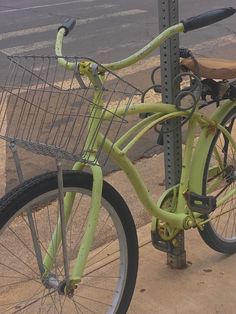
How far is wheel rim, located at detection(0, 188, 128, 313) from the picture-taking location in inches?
100

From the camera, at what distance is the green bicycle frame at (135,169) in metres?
2.24

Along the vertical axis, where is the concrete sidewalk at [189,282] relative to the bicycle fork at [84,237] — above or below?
below

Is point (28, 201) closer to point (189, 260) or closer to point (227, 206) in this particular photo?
point (189, 260)

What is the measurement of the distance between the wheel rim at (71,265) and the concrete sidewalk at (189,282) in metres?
0.16

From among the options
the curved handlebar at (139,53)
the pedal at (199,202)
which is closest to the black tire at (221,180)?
the pedal at (199,202)

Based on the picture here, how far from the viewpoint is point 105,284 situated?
2.96 m

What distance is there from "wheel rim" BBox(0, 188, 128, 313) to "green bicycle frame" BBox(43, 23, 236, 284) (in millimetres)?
→ 86

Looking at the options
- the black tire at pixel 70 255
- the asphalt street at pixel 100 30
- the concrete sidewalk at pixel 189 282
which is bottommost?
the concrete sidewalk at pixel 189 282

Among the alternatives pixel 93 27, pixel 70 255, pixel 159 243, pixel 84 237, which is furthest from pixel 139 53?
pixel 93 27

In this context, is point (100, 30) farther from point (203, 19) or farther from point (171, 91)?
point (203, 19)

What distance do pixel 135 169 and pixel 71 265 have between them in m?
0.83

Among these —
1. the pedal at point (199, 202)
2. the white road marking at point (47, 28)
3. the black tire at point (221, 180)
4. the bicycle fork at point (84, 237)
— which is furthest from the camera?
the white road marking at point (47, 28)

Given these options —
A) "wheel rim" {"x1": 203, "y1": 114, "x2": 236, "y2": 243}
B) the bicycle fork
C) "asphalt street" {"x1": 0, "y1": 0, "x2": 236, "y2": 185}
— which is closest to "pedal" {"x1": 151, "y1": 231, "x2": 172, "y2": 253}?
"wheel rim" {"x1": 203, "y1": 114, "x2": 236, "y2": 243}

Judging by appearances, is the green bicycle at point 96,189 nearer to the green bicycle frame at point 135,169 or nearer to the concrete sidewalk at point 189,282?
the green bicycle frame at point 135,169
